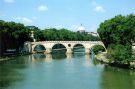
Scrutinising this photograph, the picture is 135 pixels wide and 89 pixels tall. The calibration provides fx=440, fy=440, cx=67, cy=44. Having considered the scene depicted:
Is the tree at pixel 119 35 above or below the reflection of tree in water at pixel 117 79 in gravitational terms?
above

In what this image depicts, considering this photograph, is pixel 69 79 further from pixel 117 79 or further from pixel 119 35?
pixel 119 35

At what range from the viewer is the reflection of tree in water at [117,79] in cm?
3712

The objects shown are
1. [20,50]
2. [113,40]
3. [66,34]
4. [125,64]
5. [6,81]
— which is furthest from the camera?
[66,34]

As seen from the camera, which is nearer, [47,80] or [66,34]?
[47,80]

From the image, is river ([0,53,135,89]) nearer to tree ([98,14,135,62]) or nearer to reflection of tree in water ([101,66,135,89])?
reflection of tree in water ([101,66,135,89])

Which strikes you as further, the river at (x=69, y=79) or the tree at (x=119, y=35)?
the tree at (x=119, y=35)

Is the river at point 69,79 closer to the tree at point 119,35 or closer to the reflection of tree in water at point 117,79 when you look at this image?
the reflection of tree in water at point 117,79

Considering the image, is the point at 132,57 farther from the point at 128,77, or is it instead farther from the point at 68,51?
the point at 68,51

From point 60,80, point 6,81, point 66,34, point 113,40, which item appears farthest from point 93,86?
point 66,34

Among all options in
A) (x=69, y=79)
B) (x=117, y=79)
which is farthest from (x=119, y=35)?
(x=69, y=79)

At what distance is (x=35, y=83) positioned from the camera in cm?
3906

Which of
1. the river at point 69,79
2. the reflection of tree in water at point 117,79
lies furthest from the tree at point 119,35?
the reflection of tree in water at point 117,79

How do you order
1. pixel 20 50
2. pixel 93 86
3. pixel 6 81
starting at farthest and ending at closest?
pixel 20 50 < pixel 6 81 < pixel 93 86

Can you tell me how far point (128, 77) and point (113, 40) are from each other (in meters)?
22.3
